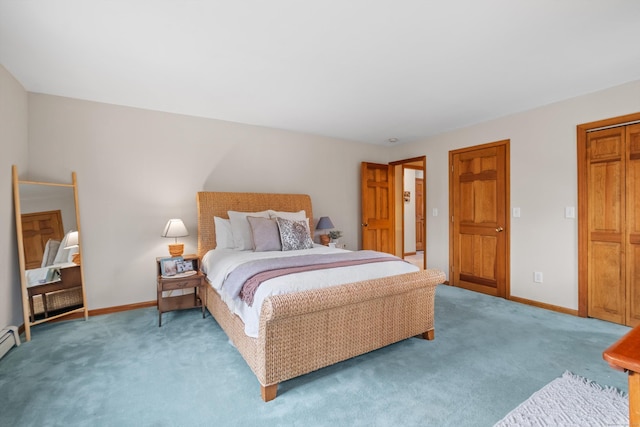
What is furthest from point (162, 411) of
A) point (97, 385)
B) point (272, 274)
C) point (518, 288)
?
point (518, 288)

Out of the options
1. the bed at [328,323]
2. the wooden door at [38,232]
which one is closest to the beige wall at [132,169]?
the wooden door at [38,232]

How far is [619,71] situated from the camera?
2.65m

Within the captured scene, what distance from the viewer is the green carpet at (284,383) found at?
168 cm

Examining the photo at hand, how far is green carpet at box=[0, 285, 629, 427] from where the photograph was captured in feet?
5.50

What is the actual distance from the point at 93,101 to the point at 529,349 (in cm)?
490

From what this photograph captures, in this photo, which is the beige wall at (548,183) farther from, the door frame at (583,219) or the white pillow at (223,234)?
the white pillow at (223,234)

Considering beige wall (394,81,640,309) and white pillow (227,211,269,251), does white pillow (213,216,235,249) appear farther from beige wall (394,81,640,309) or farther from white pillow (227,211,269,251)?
beige wall (394,81,640,309)

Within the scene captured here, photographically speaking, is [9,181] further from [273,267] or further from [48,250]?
[273,267]

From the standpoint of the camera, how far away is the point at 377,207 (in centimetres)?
529

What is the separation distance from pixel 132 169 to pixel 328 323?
2.94 m

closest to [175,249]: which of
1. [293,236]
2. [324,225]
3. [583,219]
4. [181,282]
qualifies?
[181,282]

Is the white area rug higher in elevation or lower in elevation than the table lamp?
lower

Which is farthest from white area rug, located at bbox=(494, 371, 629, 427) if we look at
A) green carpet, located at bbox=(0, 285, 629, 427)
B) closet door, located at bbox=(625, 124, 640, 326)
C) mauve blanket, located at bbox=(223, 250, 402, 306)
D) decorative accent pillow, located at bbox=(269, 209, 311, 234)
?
decorative accent pillow, located at bbox=(269, 209, 311, 234)

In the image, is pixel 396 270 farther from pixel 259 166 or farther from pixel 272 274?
pixel 259 166
